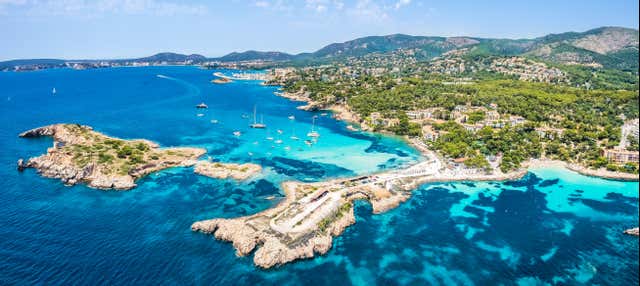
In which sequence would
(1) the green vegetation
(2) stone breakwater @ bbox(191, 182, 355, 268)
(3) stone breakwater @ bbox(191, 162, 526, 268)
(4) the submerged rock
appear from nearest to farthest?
(2) stone breakwater @ bbox(191, 182, 355, 268)
(3) stone breakwater @ bbox(191, 162, 526, 268)
(4) the submerged rock
(1) the green vegetation

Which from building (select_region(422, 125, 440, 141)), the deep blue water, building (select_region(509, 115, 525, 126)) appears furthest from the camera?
building (select_region(509, 115, 525, 126))

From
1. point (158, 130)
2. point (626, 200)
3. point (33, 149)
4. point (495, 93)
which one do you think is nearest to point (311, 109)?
point (158, 130)

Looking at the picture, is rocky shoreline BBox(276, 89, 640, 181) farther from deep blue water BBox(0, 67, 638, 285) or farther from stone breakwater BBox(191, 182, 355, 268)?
stone breakwater BBox(191, 182, 355, 268)

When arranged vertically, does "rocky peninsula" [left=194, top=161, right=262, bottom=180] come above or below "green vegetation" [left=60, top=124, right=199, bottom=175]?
below

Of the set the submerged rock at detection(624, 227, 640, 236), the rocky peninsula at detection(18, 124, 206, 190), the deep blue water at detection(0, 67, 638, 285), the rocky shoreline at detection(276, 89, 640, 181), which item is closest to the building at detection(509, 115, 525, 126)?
the rocky shoreline at detection(276, 89, 640, 181)

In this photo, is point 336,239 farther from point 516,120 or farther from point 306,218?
point 516,120

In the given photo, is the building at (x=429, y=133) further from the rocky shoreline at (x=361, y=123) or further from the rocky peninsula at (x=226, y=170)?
the rocky peninsula at (x=226, y=170)
